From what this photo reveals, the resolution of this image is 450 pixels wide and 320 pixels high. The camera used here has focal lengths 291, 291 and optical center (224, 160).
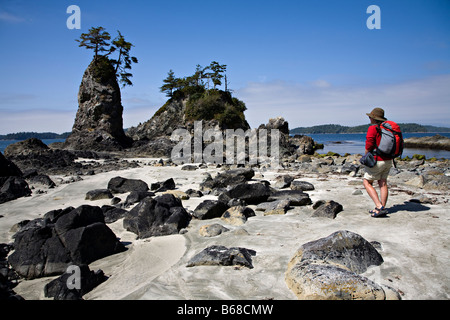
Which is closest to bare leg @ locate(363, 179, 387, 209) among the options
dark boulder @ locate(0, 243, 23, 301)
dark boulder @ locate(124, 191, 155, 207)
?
dark boulder @ locate(0, 243, 23, 301)

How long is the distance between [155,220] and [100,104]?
129ft

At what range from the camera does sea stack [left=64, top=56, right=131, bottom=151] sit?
4062 cm

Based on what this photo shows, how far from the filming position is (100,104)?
41.1 meters

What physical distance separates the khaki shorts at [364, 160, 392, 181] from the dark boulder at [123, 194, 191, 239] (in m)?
4.14

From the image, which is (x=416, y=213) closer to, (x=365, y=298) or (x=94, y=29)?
(x=365, y=298)

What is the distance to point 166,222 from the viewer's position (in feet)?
21.2

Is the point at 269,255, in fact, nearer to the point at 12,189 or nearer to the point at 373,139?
the point at 373,139

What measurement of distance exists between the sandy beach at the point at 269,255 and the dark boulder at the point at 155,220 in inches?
6.7

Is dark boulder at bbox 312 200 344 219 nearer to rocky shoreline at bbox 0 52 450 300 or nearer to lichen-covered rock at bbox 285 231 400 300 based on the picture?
rocky shoreline at bbox 0 52 450 300

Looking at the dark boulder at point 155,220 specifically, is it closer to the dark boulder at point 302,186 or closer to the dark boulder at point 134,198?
the dark boulder at point 134,198

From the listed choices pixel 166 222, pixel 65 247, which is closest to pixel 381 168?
pixel 166 222

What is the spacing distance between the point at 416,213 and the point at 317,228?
7.68 ft

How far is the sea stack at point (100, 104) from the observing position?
4062 cm
